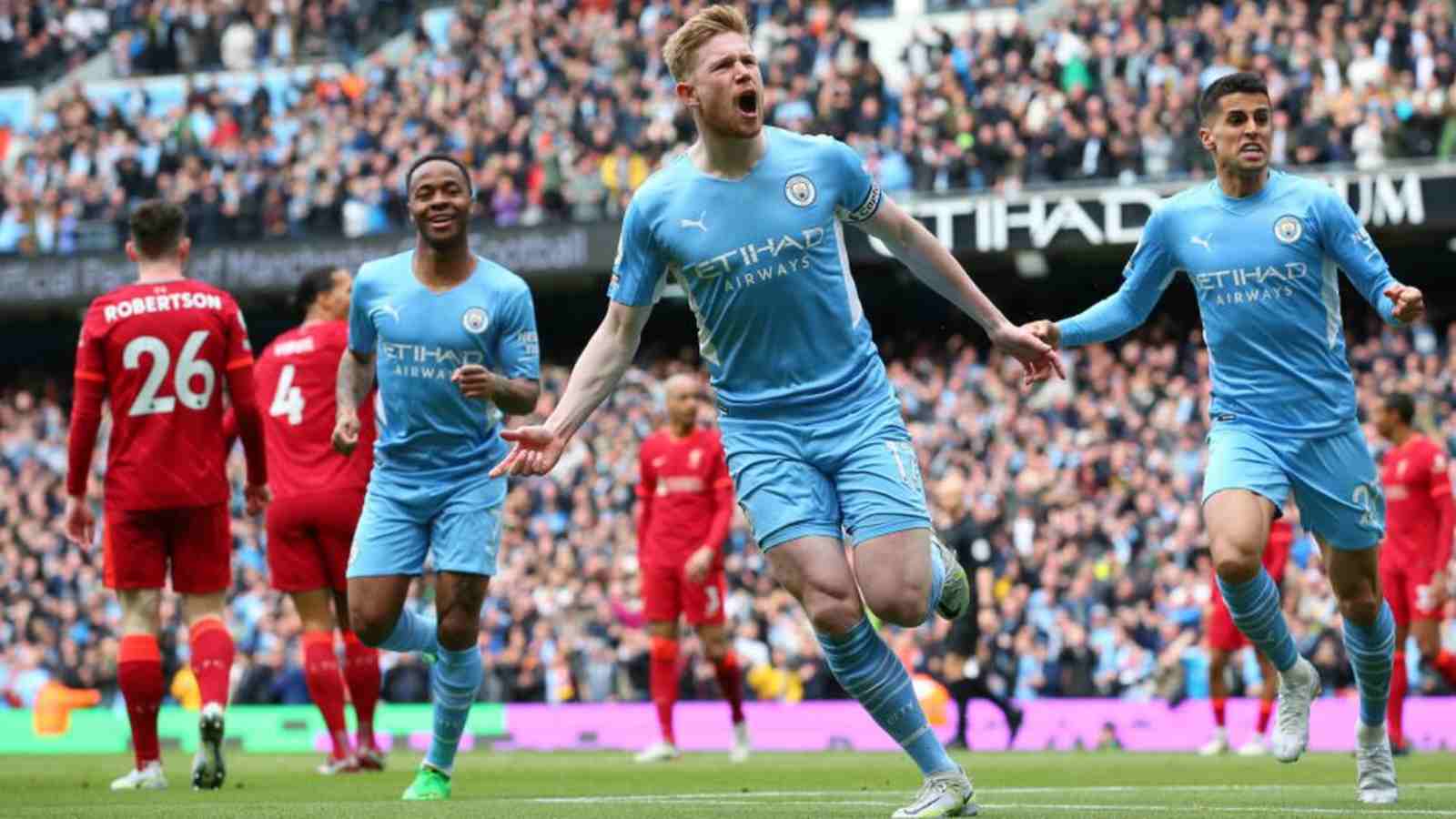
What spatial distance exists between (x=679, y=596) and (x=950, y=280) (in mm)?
7808

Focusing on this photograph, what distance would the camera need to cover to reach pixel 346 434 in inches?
378

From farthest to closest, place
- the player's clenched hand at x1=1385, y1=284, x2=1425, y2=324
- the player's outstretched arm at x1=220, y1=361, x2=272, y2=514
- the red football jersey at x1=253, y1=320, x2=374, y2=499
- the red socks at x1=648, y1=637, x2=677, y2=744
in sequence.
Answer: the red socks at x1=648, y1=637, x2=677, y2=744
the red football jersey at x1=253, y1=320, x2=374, y2=499
the player's outstretched arm at x1=220, y1=361, x2=272, y2=514
the player's clenched hand at x1=1385, y1=284, x2=1425, y2=324

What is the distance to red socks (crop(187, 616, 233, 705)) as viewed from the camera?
10039 millimetres

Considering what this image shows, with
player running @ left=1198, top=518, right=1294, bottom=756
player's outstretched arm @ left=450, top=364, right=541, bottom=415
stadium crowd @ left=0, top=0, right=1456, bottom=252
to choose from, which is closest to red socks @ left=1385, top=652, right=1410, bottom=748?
player running @ left=1198, top=518, right=1294, bottom=756

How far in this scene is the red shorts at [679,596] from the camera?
14594 millimetres

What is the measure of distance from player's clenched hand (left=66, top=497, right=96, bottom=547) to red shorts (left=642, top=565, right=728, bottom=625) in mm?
5047

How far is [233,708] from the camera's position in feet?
68.5

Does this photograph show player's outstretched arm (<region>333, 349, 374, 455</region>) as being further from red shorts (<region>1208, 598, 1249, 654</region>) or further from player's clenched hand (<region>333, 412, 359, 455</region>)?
red shorts (<region>1208, 598, 1249, 654</region>)

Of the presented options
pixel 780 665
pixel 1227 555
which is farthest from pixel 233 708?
pixel 1227 555

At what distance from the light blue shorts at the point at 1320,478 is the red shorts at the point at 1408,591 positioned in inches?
213

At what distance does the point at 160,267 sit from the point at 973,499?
12918 mm

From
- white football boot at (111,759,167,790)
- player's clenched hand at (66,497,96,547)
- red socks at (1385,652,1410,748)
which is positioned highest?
player's clenched hand at (66,497,96,547)

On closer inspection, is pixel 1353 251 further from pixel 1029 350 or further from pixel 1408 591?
pixel 1408 591

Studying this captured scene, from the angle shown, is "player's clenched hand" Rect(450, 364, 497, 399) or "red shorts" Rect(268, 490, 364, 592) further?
"red shorts" Rect(268, 490, 364, 592)
